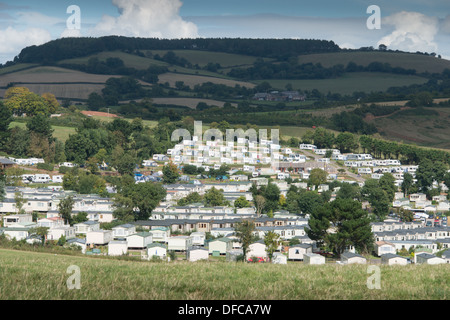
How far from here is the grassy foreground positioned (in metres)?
11.4

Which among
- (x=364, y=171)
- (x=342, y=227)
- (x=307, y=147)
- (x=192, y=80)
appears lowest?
(x=342, y=227)

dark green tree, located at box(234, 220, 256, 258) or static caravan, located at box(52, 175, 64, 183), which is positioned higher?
static caravan, located at box(52, 175, 64, 183)

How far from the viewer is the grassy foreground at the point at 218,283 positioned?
11422mm

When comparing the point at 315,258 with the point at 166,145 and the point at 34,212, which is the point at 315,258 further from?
the point at 166,145

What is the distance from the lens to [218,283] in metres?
12.4

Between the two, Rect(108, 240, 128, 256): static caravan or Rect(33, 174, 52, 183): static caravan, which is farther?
Rect(33, 174, 52, 183): static caravan

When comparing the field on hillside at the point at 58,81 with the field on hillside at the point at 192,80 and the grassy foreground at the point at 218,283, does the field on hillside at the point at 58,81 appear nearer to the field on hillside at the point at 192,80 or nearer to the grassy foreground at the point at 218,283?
the field on hillside at the point at 192,80

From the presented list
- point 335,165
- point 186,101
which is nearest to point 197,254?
point 335,165

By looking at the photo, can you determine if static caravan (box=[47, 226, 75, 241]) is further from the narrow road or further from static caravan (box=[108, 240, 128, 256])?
the narrow road

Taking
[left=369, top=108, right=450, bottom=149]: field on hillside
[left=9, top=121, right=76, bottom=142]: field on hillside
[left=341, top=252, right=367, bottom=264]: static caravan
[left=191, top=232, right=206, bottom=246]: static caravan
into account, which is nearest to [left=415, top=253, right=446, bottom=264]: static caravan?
[left=341, top=252, right=367, bottom=264]: static caravan

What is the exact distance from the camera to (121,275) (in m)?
13.2

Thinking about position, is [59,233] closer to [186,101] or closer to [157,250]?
[157,250]

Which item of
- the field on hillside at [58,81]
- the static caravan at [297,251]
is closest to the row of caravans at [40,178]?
the static caravan at [297,251]
